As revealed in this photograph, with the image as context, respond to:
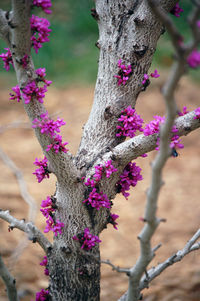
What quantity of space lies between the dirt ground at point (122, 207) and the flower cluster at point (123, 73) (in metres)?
0.42

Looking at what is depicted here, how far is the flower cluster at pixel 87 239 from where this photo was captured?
75.7 inches

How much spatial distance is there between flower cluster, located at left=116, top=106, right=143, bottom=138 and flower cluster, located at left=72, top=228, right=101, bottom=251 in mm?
573

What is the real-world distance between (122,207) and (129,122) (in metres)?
3.17

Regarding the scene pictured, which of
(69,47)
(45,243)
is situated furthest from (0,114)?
(45,243)

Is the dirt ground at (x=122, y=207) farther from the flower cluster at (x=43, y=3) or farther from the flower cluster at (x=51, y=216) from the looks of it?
the flower cluster at (x=43, y=3)

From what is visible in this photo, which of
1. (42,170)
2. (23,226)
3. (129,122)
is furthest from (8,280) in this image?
(129,122)

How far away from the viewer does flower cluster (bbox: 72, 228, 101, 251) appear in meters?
1.92

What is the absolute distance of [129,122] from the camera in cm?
190

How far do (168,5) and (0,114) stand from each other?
5166mm

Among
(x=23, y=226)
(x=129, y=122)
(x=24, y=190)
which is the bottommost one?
(x=23, y=226)

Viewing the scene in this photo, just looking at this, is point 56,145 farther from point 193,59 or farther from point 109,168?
point 193,59

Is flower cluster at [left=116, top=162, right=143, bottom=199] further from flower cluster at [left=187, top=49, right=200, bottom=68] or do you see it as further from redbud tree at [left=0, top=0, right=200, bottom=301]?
flower cluster at [left=187, top=49, right=200, bottom=68]

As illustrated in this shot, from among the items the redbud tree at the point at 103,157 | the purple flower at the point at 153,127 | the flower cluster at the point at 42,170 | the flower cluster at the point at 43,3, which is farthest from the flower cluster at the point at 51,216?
the flower cluster at the point at 43,3

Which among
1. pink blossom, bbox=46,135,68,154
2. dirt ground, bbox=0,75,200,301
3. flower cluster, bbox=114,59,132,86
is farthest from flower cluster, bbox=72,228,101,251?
flower cluster, bbox=114,59,132,86
